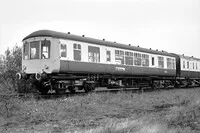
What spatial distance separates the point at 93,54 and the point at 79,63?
1549 millimetres

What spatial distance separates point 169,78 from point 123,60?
8.81m

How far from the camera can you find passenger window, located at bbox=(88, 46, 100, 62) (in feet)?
54.9

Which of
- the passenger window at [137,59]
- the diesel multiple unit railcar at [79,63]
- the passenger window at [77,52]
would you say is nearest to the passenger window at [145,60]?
the diesel multiple unit railcar at [79,63]

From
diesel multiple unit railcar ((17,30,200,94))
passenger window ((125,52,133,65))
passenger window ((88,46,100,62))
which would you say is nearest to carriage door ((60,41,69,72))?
diesel multiple unit railcar ((17,30,200,94))

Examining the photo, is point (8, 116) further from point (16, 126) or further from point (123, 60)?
point (123, 60)

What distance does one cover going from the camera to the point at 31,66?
15148mm

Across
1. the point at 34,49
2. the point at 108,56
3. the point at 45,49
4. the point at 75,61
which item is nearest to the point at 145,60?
the point at 108,56

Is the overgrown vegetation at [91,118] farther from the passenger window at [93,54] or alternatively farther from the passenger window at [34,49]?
the passenger window at [93,54]

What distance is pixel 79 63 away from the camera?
51.9 ft

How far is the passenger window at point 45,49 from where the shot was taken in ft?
48.2

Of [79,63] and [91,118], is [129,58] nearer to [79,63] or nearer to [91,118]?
→ [79,63]

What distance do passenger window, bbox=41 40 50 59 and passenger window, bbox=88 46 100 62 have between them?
2855 mm

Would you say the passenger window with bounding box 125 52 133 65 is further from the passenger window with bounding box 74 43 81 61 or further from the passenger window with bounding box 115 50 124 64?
the passenger window with bounding box 74 43 81 61

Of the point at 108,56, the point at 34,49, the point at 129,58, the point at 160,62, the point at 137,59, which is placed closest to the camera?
the point at 34,49
